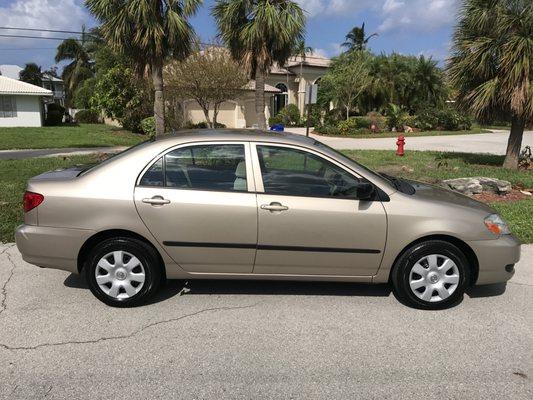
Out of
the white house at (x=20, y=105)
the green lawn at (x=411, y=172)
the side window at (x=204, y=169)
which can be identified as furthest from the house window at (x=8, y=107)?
the side window at (x=204, y=169)

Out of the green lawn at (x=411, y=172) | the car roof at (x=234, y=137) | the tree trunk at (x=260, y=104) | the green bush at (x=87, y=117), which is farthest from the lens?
the green bush at (x=87, y=117)

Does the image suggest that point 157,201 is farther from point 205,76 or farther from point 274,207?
point 205,76

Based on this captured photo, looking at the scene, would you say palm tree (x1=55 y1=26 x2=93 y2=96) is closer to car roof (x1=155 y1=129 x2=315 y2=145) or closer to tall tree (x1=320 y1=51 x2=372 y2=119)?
tall tree (x1=320 y1=51 x2=372 y2=119)

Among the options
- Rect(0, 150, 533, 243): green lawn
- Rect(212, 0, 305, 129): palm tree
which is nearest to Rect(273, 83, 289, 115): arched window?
Rect(212, 0, 305, 129): palm tree

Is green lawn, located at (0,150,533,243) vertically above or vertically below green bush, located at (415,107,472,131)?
below

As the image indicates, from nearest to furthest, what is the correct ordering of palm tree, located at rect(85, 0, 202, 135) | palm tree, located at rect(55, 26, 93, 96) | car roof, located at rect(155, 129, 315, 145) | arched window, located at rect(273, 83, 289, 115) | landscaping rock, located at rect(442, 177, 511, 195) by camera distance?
car roof, located at rect(155, 129, 315, 145) → landscaping rock, located at rect(442, 177, 511, 195) → palm tree, located at rect(85, 0, 202, 135) → arched window, located at rect(273, 83, 289, 115) → palm tree, located at rect(55, 26, 93, 96)

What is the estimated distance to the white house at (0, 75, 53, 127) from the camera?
31.6 m

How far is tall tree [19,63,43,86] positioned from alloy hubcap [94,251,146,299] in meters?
70.2

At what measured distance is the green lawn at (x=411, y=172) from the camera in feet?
22.8

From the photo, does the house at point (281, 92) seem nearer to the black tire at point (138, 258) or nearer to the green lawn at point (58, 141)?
the green lawn at point (58, 141)

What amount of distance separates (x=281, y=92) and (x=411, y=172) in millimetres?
26934

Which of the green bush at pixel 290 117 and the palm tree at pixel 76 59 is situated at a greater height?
the palm tree at pixel 76 59

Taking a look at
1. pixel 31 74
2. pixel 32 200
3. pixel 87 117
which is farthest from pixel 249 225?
Answer: pixel 31 74

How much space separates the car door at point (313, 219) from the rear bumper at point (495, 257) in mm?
871
